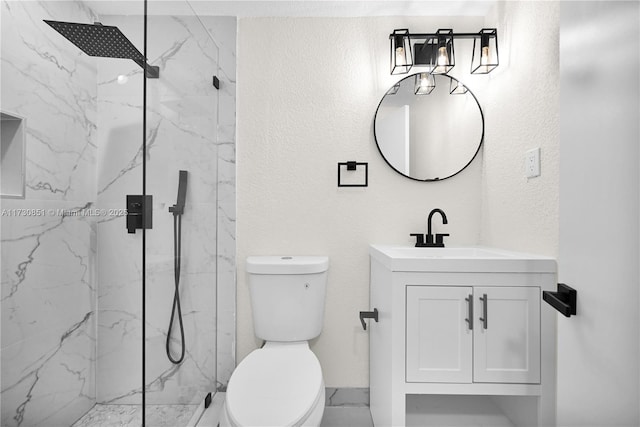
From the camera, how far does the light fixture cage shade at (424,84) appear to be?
6.03 ft

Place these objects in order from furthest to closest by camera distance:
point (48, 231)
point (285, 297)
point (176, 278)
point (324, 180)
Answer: point (324, 180), point (285, 297), point (176, 278), point (48, 231)

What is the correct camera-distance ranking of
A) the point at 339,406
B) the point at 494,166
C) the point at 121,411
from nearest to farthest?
1. the point at 121,411
2. the point at 494,166
3. the point at 339,406

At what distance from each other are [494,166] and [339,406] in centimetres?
146

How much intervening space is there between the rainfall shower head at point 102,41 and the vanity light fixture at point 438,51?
1.14 m

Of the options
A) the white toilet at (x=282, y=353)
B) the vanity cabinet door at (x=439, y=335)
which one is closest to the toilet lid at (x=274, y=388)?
the white toilet at (x=282, y=353)

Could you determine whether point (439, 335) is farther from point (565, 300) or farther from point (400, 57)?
point (400, 57)

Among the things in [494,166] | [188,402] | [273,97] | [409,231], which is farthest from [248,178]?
[494,166]

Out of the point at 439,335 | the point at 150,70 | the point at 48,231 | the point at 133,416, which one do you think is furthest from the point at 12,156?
the point at 439,335

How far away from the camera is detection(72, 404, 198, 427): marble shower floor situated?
1316 mm

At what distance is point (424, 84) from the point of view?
1840 millimetres

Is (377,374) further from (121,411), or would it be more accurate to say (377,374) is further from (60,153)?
(60,153)

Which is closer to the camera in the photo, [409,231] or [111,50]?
[111,50]

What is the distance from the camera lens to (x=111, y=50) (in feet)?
4.45

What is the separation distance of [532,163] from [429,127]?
58cm
